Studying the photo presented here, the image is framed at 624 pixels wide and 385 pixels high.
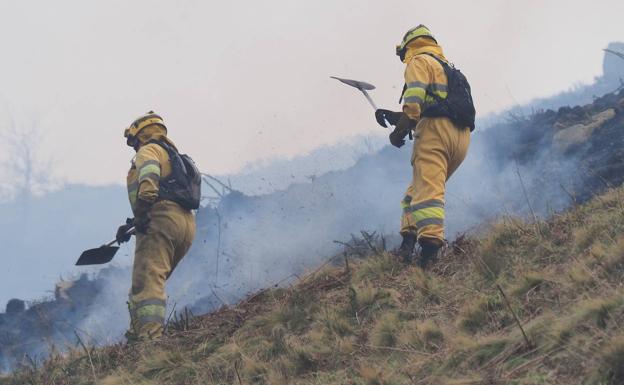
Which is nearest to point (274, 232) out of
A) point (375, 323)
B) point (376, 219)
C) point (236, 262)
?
point (236, 262)

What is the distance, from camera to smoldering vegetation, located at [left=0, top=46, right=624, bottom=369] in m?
13.3

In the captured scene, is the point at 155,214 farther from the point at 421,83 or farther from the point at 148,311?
the point at 421,83

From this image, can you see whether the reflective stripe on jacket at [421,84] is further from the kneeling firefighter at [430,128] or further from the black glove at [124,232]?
the black glove at [124,232]

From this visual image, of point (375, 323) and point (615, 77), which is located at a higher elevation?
point (615, 77)

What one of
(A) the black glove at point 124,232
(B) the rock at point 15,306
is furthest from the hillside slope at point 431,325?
(B) the rock at point 15,306

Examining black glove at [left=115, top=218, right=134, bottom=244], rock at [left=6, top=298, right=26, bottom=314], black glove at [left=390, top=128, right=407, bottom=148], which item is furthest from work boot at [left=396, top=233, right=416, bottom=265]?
rock at [left=6, top=298, right=26, bottom=314]

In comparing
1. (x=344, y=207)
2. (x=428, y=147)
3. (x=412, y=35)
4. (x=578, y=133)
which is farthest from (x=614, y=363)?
(x=344, y=207)

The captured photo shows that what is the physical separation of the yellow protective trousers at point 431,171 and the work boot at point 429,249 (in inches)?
1.3

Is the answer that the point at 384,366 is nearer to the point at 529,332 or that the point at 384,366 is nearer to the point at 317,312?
the point at 529,332

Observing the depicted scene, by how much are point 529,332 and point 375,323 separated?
144 centimetres

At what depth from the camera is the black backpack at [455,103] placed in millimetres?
5974

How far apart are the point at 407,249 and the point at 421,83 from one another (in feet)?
4.16

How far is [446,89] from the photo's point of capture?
19.9 ft

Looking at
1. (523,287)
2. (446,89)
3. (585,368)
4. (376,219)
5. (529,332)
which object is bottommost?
(585,368)
